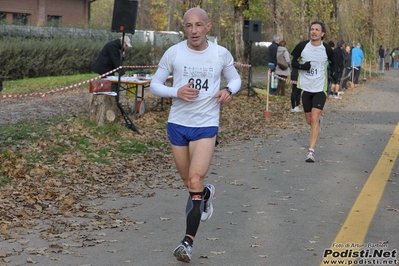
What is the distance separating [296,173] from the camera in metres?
11.4

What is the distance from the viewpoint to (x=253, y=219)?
27.1ft

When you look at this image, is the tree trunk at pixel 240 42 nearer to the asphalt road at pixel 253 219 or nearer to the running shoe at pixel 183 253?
the asphalt road at pixel 253 219

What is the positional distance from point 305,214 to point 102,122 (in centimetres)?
770

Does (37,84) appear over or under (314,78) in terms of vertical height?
under

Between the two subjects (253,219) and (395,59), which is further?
(395,59)

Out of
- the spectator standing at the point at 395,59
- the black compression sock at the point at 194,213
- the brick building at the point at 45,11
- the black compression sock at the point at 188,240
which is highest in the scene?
the brick building at the point at 45,11

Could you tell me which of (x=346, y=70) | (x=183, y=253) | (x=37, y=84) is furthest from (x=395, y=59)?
(x=183, y=253)

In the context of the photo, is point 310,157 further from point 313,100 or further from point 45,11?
point 45,11

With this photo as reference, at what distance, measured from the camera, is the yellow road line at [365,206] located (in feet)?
23.9

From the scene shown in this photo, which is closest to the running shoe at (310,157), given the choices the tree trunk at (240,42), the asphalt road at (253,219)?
the asphalt road at (253,219)


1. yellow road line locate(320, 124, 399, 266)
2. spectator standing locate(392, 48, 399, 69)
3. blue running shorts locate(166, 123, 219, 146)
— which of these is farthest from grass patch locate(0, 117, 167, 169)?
spectator standing locate(392, 48, 399, 69)

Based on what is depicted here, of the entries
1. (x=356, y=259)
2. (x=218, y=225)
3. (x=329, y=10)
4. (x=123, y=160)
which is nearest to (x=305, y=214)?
(x=218, y=225)

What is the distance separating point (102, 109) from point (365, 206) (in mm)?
→ 7771

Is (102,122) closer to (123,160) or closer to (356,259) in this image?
(123,160)
